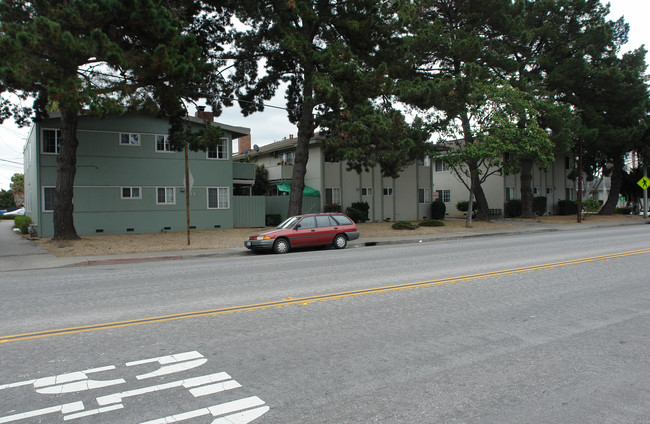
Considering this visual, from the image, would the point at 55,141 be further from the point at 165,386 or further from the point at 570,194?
the point at 570,194

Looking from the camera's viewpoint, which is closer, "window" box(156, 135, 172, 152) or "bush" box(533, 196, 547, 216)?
"window" box(156, 135, 172, 152)

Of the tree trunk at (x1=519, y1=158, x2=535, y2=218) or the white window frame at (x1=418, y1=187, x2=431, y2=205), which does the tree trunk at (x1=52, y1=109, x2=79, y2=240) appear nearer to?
the white window frame at (x1=418, y1=187, x2=431, y2=205)

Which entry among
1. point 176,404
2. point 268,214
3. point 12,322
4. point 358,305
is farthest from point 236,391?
point 268,214

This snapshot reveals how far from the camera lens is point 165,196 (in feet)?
88.0

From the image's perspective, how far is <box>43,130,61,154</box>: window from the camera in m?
23.8

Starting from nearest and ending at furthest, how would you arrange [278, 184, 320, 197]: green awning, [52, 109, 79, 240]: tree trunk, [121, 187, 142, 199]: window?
[52, 109, 79, 240]: tree trunk → [121, 187, 142, 199]: window → [278, 184, 320, 197]: green awning

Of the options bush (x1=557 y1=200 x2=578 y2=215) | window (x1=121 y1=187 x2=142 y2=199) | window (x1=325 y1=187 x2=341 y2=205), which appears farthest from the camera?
bush (x1=557 y1=200 x2=578 y2=215)

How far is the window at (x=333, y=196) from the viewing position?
33.4 metres

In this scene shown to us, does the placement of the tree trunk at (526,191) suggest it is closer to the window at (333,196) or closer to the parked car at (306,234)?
the window at (333,196)

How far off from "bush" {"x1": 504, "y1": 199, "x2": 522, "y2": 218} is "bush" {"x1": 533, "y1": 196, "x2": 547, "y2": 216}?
2.56m

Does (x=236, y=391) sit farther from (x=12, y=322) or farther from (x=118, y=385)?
(x=12, y=322)

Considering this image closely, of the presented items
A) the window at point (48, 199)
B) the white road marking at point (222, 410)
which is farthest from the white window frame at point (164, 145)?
the white road marking at point (222, 410)

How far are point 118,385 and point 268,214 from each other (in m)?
26.7

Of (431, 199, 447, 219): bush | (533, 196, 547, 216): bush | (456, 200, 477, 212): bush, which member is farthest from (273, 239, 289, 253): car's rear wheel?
(533, 196, 547, 216): bush
